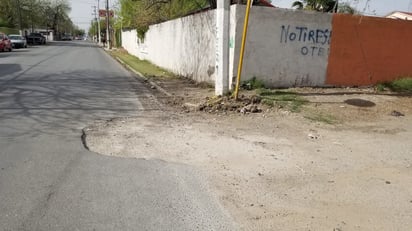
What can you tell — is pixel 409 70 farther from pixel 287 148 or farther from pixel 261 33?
A: pixel 287 148

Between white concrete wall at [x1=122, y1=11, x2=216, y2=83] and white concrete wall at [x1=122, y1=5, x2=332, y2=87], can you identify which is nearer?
white concrete wall at [x1=122, y1=5, x2=332, y2=87]

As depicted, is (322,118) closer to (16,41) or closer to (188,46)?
(188,46)

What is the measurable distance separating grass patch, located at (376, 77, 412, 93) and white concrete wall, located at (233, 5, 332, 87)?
6.47ft

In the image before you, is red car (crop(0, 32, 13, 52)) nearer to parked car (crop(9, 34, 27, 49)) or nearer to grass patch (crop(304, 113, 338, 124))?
parked car (crop(9, 34, 27, 49))

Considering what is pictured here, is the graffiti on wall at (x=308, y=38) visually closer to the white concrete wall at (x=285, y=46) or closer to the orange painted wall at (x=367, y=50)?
the white concrete wall at (x=285, y=46)

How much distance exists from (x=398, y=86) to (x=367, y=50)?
1.47 meters

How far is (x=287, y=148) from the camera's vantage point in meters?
6.42

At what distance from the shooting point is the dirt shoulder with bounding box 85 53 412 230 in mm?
4137

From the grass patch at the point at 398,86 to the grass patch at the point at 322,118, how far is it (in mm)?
4266

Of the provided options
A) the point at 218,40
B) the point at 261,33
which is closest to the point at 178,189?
the point at 218,40

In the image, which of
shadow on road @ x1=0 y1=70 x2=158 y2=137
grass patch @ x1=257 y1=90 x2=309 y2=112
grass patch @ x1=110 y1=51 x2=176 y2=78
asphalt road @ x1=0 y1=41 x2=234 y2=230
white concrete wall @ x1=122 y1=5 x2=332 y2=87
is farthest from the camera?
grass patch @ x1=110 y1=51 x2=176 y2=78

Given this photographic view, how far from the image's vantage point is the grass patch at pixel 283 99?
9.27 meters

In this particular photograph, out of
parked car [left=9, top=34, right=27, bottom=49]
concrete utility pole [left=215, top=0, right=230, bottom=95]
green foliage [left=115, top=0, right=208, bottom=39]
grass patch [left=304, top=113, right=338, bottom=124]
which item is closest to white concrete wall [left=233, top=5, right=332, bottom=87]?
concrete utility pole [left=215, top=0, right=230, bottom=95]

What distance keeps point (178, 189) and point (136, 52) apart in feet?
97.9
